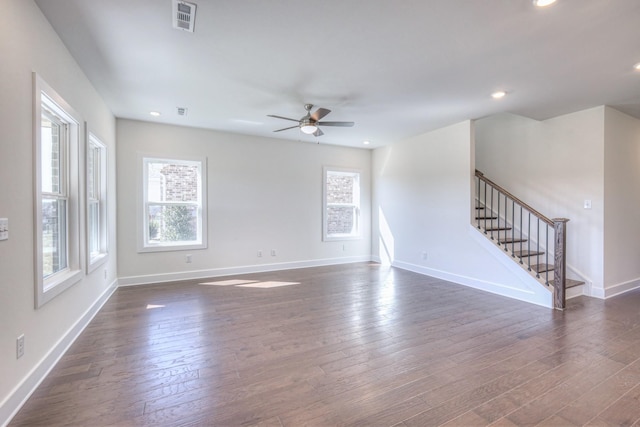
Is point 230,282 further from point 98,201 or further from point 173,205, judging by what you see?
point 98,201

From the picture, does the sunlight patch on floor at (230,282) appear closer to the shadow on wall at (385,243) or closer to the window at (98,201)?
the window at (98,201)

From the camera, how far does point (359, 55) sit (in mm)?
2760

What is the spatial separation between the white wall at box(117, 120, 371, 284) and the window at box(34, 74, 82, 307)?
6.46ft

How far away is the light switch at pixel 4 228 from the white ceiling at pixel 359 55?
154 centimetres

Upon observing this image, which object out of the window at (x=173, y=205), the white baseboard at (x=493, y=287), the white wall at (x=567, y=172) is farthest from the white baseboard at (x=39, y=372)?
the white wall at (x=567, y=172)

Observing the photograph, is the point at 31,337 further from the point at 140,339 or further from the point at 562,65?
the point at 562,65

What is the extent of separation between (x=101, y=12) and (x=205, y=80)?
1186 millimetres

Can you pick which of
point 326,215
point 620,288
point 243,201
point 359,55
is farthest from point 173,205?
point 620,288

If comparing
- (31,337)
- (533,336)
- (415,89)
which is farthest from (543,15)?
(31,337)

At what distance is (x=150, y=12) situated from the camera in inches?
85.6

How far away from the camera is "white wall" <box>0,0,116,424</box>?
178cm

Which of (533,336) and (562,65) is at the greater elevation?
(562,65)

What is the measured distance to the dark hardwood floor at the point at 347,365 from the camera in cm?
183

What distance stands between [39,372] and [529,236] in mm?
5616
